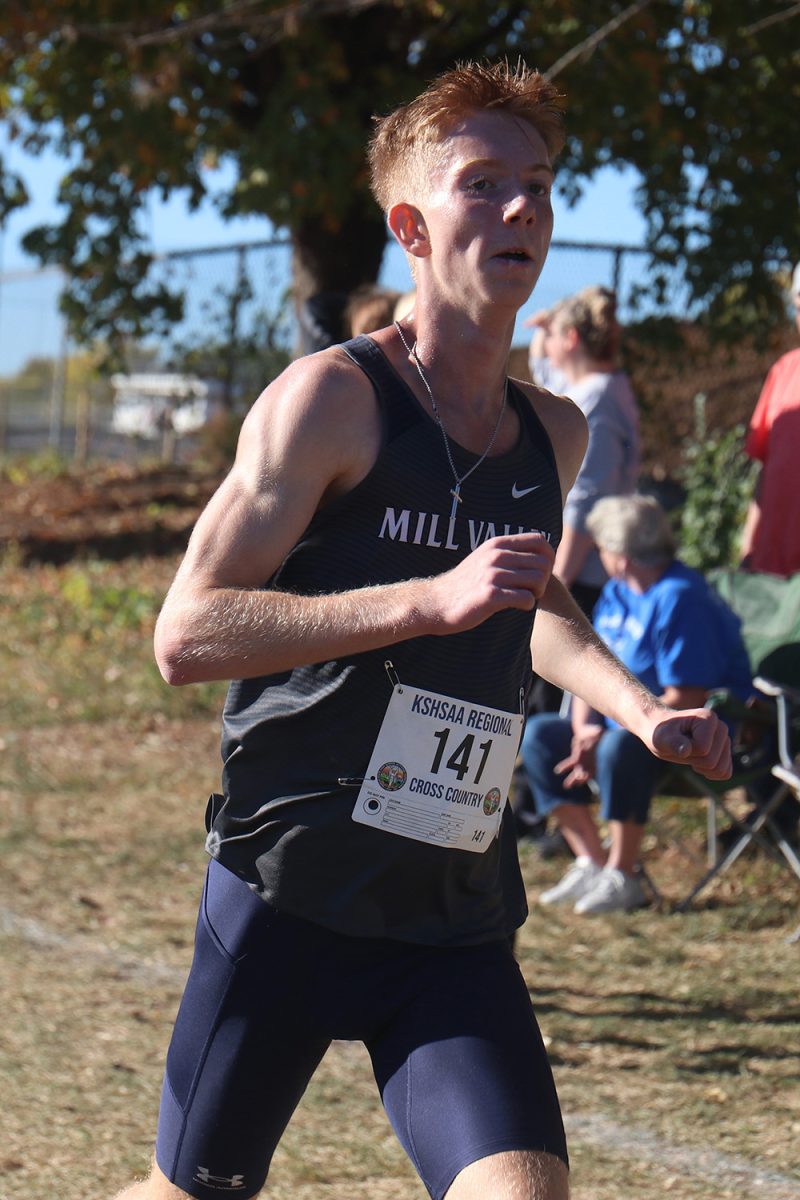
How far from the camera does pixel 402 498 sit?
2287 mm

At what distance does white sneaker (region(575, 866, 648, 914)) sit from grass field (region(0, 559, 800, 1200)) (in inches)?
3.4

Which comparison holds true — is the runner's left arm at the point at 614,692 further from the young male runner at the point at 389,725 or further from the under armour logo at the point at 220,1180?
the under armour logo at the point at 220,1180

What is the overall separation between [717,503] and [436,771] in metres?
6.07

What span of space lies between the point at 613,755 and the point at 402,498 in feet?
11.9

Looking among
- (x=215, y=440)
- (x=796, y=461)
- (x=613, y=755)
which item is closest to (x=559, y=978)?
(x=613, y=755)

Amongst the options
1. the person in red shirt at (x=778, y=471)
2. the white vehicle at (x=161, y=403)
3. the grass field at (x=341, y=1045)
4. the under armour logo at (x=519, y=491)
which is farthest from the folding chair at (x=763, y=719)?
the white vehicle at (x=161, y=403)

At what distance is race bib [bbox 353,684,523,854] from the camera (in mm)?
2324

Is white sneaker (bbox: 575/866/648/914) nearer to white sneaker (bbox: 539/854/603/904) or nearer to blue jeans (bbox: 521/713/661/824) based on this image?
white sneaker (bbox: 539/854/603/904)

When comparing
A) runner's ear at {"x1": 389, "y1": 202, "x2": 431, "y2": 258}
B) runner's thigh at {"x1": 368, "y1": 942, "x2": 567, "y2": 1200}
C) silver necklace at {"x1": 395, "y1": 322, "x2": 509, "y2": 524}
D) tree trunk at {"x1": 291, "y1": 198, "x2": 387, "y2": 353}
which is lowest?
runner's thigh at {"x1": 368, "y1": 942, "x2": 567, "y2": 1200}

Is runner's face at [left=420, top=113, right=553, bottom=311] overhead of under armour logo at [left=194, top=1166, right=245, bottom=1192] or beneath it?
overhead

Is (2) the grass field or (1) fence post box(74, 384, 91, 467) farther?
(1) fence post box(74, 384, 91, 467)

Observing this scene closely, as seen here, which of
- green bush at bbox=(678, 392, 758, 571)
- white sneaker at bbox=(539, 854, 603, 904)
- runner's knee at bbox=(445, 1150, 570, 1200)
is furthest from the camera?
green bush at bbox=(678, 392, 758, 571)

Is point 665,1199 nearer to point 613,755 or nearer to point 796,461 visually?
point 613,755

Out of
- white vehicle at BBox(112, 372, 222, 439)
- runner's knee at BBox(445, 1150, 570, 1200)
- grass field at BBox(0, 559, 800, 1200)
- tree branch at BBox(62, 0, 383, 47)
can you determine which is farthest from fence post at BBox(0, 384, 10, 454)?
runner's knee at BBox(445, 1150, 570, 1200)
